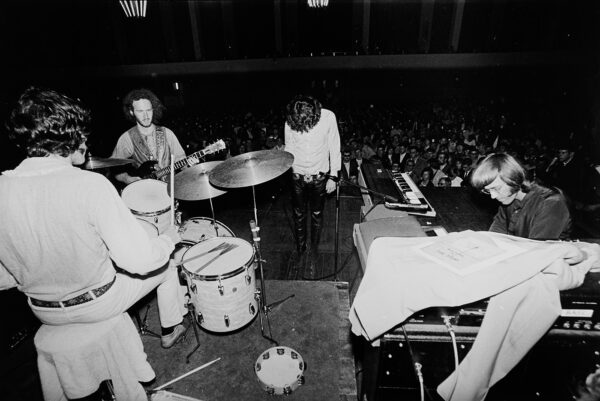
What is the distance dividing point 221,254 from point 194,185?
67 centimetres

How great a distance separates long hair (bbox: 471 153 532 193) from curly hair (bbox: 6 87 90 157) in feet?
8.32

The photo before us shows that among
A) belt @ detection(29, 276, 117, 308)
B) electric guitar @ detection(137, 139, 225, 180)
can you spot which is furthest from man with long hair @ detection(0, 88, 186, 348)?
electric guitar @ detection(137, 139, 225, 180)

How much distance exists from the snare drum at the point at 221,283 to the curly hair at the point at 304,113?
1574 mm

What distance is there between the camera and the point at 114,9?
11.9 metres

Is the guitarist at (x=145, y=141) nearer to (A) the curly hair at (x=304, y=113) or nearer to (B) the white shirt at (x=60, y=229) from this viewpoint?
(A) the curly hair at (x=304, y=113)

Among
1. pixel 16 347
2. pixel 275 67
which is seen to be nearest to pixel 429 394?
pixel 16 347

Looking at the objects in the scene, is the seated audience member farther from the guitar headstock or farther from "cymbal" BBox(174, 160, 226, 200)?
"cymbal" BBox(174, 160, 226, 200)

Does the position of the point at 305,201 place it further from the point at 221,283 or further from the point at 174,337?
the point at 174,337

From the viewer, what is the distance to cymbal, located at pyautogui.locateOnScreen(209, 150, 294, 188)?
2.48 m

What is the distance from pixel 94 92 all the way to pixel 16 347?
1197cm

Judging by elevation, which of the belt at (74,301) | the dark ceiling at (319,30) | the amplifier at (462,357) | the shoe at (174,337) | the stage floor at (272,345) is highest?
the dark ceiling at (319,30)

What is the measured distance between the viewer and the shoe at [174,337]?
2.57 m

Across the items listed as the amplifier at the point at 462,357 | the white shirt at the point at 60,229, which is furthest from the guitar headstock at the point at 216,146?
the amplifier at the point at 462,357

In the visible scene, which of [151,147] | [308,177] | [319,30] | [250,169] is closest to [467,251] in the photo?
[250,169]
